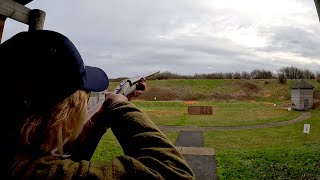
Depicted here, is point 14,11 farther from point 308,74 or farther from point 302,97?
point 308,74

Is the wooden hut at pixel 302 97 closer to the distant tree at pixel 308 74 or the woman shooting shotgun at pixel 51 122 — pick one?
the distant tree at pixel 308 74

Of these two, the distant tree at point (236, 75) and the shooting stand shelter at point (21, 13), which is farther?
the distant tree at point (236, 75)

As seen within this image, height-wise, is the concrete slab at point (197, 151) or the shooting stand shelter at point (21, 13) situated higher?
the shooting stand shelter at point (21, 13)

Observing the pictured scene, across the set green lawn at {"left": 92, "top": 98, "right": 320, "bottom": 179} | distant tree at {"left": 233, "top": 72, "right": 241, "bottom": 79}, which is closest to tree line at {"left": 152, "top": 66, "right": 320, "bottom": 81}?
distant tree at {"left": 233, "top": 72, "right": 241, "bottom": 79}

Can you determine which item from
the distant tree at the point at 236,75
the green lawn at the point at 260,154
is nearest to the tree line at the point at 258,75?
the distant tree at the point at 236,75

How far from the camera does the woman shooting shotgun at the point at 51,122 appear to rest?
41.1 inches

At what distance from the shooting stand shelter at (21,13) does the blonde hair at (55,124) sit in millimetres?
2312

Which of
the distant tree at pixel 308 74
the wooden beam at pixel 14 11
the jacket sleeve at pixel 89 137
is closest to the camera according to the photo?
the jacket sleeve at pixel 89 137

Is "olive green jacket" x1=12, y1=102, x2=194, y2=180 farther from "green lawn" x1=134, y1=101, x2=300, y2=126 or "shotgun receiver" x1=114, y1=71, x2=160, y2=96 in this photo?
"green lawn" x1=134, y1=101, x2=300, y2=126

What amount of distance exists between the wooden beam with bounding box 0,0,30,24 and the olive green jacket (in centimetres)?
220

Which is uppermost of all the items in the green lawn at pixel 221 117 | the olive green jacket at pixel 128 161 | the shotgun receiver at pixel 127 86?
the shotgun receiver at pixel 127 86

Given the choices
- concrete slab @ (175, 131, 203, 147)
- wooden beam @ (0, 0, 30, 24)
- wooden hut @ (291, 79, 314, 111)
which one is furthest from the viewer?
wooden hut @ (291, 79, 314, 111)

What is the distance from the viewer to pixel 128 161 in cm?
108

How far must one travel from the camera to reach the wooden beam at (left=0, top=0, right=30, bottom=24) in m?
3.04
